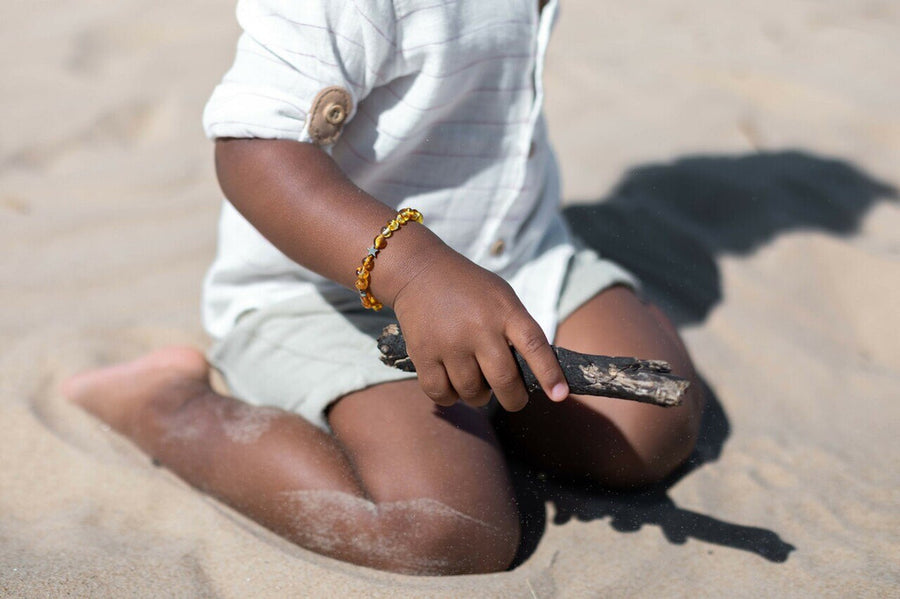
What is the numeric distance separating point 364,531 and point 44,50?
2.30 m

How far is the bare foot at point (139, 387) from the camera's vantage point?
5.07ft

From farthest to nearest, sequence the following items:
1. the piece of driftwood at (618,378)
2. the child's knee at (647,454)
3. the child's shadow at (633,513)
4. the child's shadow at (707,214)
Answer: the child's shadow at (707,214), the child's knee at (647,454), the child's shadow at (633,513), the piece of driftwood at (618,378)

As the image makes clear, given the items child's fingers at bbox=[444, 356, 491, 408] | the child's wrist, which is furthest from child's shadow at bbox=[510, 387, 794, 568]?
the child's wrist

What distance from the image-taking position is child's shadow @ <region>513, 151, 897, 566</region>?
81.7 inches

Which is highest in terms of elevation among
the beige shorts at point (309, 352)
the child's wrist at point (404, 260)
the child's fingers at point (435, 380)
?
the child's wrist at point (404, 260)

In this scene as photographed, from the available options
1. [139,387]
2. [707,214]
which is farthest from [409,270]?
[707,214]

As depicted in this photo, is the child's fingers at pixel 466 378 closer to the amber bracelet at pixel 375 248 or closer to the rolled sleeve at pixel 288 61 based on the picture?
the amber bracelet at pixel 375 248

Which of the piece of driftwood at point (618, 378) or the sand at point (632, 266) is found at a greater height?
the piece of driftwood at point (618, 378)

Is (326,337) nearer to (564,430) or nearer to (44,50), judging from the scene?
(564,430)

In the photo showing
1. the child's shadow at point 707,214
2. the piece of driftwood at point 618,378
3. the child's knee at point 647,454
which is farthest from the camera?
the child's shadow at point 707,214

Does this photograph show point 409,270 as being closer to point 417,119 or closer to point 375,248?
point 375,248

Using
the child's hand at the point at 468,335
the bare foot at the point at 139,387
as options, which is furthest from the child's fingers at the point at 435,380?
the bare foot at the point at 139,387

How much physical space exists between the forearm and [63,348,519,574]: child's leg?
0.92ft

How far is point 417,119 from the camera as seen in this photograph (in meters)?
1.38
